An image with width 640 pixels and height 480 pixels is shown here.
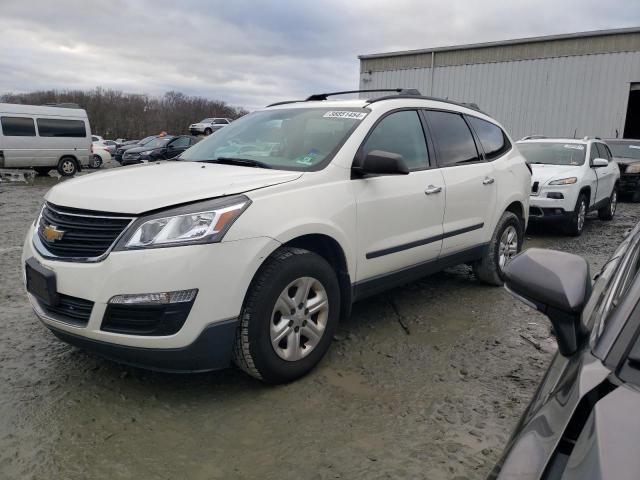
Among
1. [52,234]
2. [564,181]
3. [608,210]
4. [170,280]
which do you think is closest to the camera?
[170,280]

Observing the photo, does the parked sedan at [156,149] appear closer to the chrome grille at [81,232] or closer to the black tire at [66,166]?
the black tire at [66,166]

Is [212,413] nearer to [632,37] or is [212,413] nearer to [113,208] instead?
[113,208]

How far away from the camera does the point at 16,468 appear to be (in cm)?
226

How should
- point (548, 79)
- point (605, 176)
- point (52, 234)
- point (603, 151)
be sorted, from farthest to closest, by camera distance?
point (548, 79) → point (603, 151) → point (605, 176) → point (52, 234)

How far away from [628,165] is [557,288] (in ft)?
42.8

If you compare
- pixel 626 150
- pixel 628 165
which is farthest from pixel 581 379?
pixel 626 150

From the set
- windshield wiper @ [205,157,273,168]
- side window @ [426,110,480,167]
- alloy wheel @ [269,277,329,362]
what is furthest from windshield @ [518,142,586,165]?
alloy wheel @ [269,277,329,362]

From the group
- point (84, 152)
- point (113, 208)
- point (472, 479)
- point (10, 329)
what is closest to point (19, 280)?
point (10, 329)

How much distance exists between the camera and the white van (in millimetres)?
16891

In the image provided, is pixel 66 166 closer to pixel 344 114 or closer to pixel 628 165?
pixel 344 114

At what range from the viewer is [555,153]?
8867 mm

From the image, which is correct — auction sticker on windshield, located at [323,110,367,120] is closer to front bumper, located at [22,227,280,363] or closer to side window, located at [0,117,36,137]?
front bumper, located at [22,227,280,363]

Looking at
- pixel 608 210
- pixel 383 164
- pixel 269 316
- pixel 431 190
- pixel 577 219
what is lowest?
pixel 608 210

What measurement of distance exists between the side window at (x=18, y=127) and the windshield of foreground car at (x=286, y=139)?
52.2ft
